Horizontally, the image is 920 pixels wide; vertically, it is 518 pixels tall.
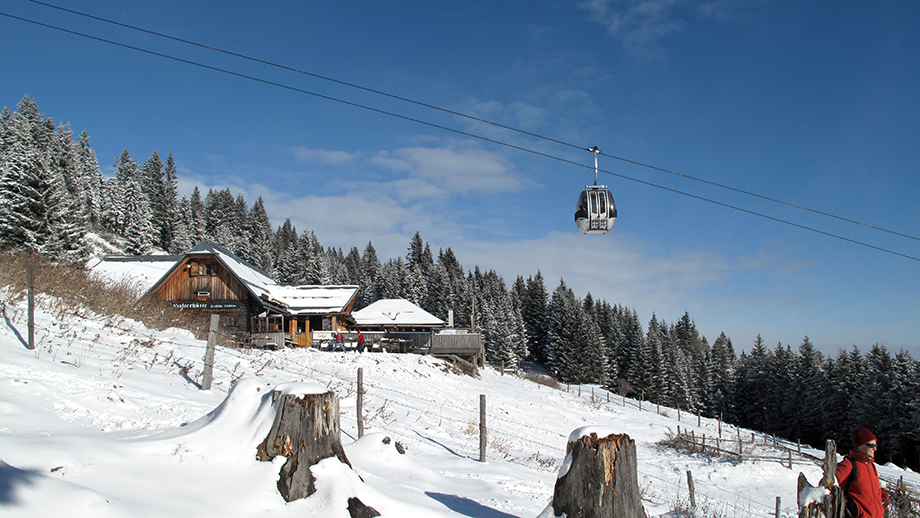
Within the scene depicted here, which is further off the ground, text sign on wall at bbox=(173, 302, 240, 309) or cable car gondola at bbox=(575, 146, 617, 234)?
cable car gondola at bbox=(575, 146, 617, 234)

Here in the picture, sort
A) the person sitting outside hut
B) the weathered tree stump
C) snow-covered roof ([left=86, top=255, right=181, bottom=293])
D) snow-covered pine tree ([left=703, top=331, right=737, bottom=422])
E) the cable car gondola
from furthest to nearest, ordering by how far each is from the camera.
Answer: snow-covered pine tree ([left=703, top=331, right=737, bottom=422]) → snow-covered roof ([left=86, top=255, right=181, bottom=293]) → the person sitting outside hut → the cable car gondola → the weathered tree stump

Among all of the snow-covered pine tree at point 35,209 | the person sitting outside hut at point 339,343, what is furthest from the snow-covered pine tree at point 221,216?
the person sitting outside hut at point 339,343

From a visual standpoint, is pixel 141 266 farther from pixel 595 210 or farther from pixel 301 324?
pixel 595 210

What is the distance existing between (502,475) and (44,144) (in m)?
84.2

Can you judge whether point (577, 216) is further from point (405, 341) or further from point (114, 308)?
point (405, 341)

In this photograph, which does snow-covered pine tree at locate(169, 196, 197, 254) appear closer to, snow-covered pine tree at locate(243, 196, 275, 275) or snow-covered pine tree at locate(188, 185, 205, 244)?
snow-covered pine tree at locate(188, 185, 205, 244)

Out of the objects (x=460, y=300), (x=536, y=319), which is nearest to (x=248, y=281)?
(x=460, y=300)

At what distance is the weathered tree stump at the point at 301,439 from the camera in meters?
4.06

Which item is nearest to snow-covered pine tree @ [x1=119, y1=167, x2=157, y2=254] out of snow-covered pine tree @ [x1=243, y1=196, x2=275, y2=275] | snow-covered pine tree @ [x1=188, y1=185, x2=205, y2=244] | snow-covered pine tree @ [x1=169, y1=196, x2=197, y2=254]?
snow-covered pine tree @ [x1=169, y1=196, x2=197, y2=254]

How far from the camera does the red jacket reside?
4.91m

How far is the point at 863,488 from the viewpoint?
16.2 feet

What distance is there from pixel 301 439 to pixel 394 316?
4103 cm

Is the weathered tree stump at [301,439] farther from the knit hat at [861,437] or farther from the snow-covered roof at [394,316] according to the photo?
the snow-covered roof at [394,316]

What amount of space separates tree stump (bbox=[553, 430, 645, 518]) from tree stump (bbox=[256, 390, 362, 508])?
82.1 inches
